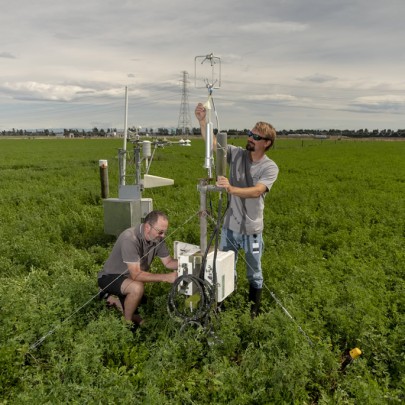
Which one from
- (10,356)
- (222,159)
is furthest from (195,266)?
(10,356)

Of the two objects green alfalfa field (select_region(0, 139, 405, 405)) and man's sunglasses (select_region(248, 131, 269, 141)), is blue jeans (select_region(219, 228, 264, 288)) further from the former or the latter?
man's sunglasses (select_region(248, 131, 269, 141))

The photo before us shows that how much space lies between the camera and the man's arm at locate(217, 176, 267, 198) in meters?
3.70

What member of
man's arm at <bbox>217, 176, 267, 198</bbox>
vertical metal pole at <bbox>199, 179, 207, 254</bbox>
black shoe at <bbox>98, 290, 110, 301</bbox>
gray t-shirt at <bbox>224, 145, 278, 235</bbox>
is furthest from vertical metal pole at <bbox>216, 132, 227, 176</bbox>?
black shoe at <bbox>98, 290, 110, 301</bbox>

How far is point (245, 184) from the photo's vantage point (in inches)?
179

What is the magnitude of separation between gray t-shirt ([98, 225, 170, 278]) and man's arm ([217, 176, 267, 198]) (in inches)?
45.0

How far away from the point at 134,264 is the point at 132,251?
145 mm

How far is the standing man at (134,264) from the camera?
4.47 meters

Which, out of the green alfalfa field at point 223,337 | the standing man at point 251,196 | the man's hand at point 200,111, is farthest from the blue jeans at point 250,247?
the man's hand at point 200,111

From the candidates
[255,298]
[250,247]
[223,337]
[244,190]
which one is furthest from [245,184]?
[223,337]

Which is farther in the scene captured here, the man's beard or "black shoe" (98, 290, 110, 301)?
"black shoe" (98, 290, 110, 301)

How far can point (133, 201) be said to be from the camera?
6910 millimetres

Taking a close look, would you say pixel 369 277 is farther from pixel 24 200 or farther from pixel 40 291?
pixel 24 200

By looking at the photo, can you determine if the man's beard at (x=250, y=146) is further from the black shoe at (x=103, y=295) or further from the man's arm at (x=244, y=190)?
the black shoe at (x=103, y=295)

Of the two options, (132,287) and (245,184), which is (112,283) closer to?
(132,287)
